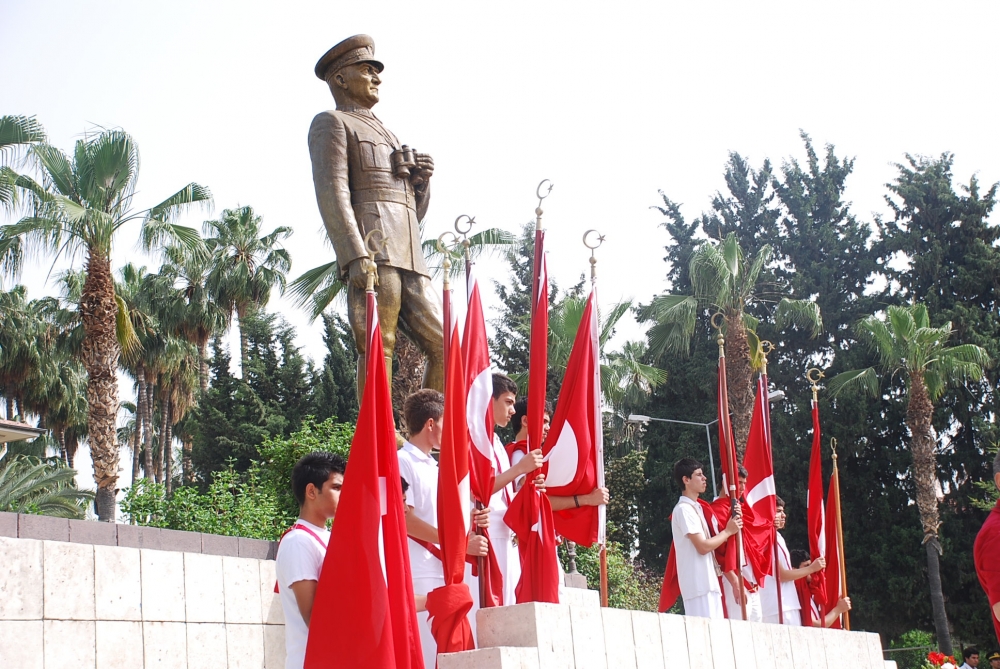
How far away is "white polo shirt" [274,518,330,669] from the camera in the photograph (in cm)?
398

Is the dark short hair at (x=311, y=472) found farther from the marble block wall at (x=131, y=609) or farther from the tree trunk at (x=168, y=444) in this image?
the tree trunk at (x=168, y=444)

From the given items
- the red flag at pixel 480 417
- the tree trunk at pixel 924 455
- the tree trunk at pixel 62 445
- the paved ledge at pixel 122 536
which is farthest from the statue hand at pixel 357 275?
the tree trunk at pixel 62 445

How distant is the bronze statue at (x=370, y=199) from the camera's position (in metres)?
7.33

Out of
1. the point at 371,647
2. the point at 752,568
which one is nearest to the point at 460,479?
the point at 371,647

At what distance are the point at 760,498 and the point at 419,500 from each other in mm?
4289

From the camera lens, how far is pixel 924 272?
30859mm

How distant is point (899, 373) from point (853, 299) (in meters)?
5.09

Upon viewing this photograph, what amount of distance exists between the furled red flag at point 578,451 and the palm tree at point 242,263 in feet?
78.2

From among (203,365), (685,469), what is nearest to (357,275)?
(685,469)

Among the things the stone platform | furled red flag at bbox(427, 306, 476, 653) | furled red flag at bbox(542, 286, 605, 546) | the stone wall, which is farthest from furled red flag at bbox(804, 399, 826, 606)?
the stone wall

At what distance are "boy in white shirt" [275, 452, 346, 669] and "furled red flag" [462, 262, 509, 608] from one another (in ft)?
4.55

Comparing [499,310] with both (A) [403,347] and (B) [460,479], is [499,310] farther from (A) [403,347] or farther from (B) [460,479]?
(B) [460,479]

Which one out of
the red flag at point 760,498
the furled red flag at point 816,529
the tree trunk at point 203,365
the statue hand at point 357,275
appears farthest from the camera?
the tree trunk at point 203,365

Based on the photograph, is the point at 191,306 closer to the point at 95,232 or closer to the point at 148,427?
the point at 148,427
